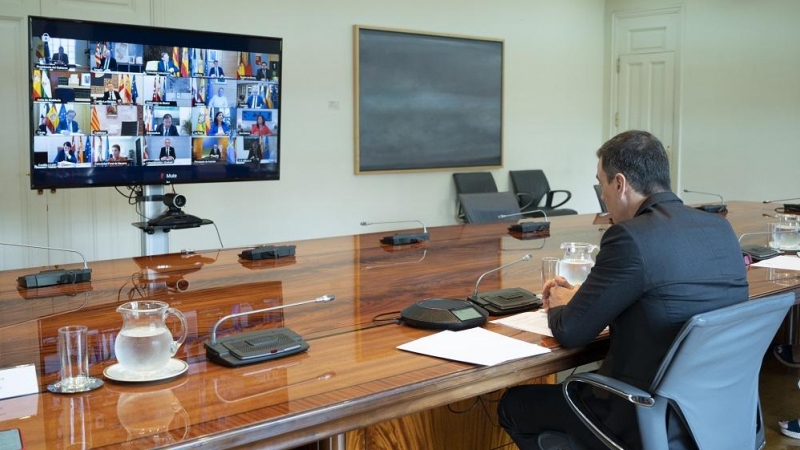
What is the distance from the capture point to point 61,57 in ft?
11.2

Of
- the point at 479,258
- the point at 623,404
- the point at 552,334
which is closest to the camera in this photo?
the point at 623,404

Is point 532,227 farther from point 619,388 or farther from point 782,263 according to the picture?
point 619,388

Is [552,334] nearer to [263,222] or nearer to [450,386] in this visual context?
[450,386]

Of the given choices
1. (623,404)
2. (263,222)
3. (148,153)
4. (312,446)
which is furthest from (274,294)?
(263,222)

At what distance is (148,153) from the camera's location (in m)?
3.73

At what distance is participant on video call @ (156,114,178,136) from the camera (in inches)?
146

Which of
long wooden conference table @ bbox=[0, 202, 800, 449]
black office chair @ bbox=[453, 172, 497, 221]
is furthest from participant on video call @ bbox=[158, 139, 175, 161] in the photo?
black office chair @ bbox=[453, 172, 497, 221]

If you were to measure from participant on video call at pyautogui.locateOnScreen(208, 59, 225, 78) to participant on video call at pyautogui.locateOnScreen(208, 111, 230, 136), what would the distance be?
18 cm

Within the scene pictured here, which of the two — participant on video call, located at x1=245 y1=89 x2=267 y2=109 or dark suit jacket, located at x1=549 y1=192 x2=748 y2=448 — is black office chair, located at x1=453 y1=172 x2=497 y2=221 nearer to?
participant on video call, located at x1=245 y1=89 x2=267 y2=109

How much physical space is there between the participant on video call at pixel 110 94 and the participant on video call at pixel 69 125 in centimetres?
16

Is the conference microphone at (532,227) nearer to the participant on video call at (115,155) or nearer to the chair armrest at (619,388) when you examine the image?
the participant on video call at (115,155)

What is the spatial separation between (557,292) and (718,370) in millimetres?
480

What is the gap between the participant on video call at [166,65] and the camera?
368 cm

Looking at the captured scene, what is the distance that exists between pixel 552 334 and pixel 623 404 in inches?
9.2
